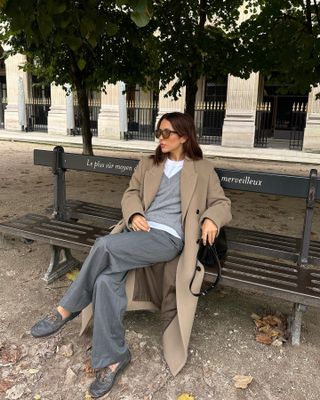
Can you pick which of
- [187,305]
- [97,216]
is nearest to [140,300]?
[187,305]

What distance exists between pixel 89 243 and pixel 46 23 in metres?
1.54

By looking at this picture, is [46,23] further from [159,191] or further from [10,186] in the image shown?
[10,186]

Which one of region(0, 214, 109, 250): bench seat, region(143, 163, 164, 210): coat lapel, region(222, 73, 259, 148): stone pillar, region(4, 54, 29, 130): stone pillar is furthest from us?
region(4, 54, 29, 130): stone pillar

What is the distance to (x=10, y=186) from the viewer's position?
7125 millimetres

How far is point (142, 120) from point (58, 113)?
4315 mm

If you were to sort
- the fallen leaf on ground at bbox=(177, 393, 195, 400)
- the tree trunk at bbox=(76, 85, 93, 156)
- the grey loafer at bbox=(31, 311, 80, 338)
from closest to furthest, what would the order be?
the fallen leaf on ground at bbox=(177, 393, 195, 400)
the grey loafer at bbox=(31, 311, 80, 338)
the tree trunk at bbox=(76, 85, 93, 156)

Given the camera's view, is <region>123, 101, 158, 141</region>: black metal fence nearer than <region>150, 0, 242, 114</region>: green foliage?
No

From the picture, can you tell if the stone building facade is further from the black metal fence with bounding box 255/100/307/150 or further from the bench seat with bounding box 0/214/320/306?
the bench seat with bounding box 0/214/320/306

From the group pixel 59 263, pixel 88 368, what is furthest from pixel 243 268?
pixel 59 263

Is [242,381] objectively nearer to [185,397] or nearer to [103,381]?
[185,397]

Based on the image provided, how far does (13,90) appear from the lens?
2272 centimetres

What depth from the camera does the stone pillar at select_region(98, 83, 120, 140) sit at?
65.0 ft

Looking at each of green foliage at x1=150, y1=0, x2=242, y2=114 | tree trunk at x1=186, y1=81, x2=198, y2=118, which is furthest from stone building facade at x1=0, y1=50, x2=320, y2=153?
green foliage at x1=150, y1=0, x2=242, y2=114

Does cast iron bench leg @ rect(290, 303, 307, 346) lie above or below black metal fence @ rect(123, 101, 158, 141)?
below
